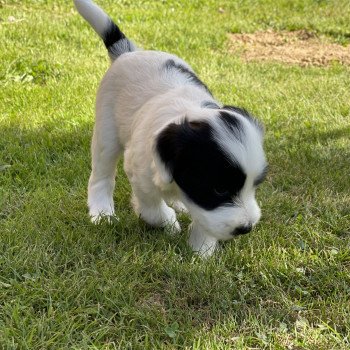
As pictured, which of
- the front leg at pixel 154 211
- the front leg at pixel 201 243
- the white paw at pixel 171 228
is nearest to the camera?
the front leg at pixel 201 243

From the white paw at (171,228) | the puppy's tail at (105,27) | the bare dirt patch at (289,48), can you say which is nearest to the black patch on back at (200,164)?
the white paw at (171,228)

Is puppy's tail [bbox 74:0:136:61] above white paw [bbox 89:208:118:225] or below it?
above

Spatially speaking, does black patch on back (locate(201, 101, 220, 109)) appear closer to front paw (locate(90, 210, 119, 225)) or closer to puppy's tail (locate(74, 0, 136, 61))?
front paw (locate(90, 210, 119, 225))

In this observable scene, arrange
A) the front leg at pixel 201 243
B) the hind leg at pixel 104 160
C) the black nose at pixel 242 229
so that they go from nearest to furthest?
1. the black nose at pixel 242 229
2. the front leg at pixel 201 243
3. the hind leg at pixel 104 160

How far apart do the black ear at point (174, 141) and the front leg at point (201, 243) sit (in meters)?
0.51

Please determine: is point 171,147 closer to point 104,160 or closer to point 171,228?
point 171,228

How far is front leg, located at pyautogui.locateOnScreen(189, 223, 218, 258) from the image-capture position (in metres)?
3.15

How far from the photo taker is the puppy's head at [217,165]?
8.50 ft

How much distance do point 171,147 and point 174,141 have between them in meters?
0.03

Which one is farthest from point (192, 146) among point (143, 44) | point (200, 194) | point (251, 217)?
point (143, 44)

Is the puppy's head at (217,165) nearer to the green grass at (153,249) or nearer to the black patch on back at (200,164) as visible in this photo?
the black patch on back at (200,164)

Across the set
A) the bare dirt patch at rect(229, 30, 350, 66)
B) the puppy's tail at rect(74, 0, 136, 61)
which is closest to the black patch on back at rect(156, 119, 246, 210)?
the puppy's tail at rect(74, 0, 136, 61)

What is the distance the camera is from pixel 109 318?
260 cm

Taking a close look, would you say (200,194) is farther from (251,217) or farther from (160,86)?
(160,86)
